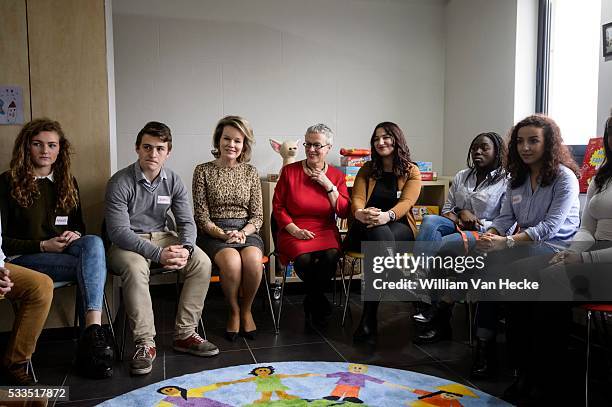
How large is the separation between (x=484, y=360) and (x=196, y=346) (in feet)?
4.90

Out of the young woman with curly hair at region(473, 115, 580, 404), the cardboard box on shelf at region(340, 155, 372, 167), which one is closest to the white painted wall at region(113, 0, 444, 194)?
the cardboard box on shelf at region(340, 155, 372, 167)

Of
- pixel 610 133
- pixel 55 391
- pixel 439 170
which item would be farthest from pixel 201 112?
pixel 610 133

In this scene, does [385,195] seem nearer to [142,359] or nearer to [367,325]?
[367,325]

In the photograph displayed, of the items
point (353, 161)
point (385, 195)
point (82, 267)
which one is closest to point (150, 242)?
point (82, 267)

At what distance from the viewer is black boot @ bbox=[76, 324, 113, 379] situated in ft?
8.31

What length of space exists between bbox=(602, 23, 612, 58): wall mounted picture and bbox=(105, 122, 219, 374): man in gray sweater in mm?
2642

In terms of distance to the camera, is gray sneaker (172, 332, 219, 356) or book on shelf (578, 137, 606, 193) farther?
book on shelf (578, 137, 606, 193)

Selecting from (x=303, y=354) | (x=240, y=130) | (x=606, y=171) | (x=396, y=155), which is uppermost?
(x=240, y=130)

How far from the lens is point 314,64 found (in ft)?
14.9

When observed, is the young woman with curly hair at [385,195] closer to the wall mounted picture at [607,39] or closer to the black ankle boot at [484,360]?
the black ankle boot at [484,360]

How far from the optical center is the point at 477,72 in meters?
4.41

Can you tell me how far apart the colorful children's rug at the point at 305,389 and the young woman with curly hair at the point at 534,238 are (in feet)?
0.75

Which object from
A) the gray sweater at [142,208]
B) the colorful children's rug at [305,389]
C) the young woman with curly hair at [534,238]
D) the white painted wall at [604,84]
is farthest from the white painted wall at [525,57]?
the gray sweater at [142,208]

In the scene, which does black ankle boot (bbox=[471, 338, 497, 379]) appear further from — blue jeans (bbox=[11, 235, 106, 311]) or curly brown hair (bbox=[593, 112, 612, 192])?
blue jeans (bbox=[11, 235, 106, 311])
